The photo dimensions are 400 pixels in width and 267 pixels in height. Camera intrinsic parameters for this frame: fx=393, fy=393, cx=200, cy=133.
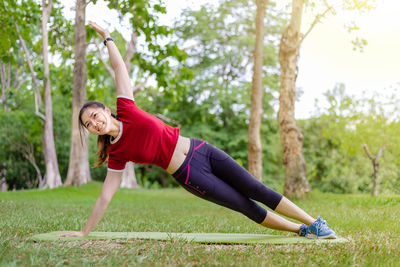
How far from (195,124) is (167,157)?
74.7ft

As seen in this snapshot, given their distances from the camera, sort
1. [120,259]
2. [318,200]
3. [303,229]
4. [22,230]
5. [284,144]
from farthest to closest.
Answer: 1. [284,144]
2. [318,200]
3. [22,230]
4. [303,229]
5. [120,259]

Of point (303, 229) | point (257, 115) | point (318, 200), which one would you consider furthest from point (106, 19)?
point (303, 229)

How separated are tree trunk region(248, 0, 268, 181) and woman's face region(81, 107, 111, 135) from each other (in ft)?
28.6

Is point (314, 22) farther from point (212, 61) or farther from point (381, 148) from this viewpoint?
point (212, 61)

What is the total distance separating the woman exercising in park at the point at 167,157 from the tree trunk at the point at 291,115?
744 centimetres

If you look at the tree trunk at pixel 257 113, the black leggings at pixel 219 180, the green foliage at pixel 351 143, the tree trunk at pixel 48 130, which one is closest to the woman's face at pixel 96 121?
the black leggings at pixel 219 180

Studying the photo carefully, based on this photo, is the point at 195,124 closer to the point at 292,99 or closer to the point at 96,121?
the point at 292,99

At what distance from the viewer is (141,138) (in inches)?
138

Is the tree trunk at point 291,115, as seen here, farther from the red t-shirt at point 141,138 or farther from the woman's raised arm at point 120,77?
the woman's raised arm at point 120,77

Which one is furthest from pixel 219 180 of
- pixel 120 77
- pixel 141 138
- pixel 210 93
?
pixel 210 93

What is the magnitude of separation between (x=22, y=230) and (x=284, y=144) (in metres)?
8.26

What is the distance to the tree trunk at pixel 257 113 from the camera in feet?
39.1

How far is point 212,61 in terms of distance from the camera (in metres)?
26.0

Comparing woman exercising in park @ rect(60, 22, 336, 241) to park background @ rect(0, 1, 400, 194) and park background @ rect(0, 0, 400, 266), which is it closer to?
park background @ rect(0, 0, 400, 266)
